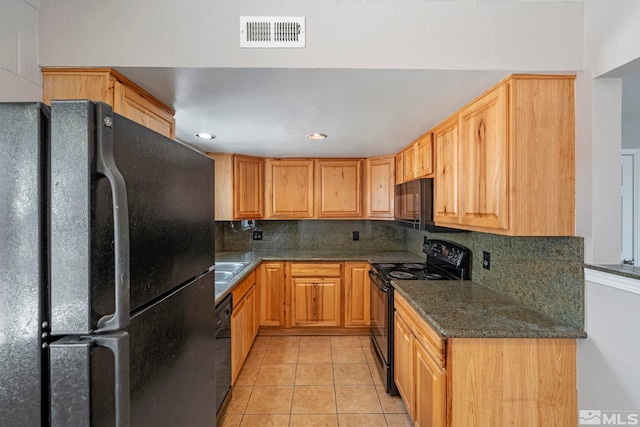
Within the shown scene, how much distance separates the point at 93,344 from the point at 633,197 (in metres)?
3.59

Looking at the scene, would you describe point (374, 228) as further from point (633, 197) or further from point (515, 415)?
point (515, 415)

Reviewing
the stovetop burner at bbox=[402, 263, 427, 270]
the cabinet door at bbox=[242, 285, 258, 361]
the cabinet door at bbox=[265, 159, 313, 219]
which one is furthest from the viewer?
the cabinet door at bbox=[265, 159, 313, 219]

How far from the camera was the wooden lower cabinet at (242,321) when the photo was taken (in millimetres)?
2219

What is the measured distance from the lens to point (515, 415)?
1.28 metres

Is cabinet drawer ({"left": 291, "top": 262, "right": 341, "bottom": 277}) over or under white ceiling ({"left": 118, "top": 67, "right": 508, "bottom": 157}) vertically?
under

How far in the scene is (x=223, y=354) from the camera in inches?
73.9

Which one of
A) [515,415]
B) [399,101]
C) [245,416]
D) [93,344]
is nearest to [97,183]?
[93,344]

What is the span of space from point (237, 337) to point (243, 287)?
41 centimetres

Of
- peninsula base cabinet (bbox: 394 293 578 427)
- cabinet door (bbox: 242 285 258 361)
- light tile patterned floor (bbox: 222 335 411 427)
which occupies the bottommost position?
light tile patterned floor (bbox: 222 335 411 427)

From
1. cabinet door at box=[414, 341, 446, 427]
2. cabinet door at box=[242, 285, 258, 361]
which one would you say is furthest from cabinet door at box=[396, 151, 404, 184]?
cabinet door at box=[242, 285, 258, 361]

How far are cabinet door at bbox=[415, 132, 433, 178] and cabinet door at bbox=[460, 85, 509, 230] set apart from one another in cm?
50

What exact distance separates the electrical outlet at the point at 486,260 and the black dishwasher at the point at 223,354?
1.83 m

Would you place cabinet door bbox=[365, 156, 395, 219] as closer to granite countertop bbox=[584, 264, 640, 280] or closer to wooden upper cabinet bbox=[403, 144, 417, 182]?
wooden upper cabinet bbox=[403, 144, 417, 182]

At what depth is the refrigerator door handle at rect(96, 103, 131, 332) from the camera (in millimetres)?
571
